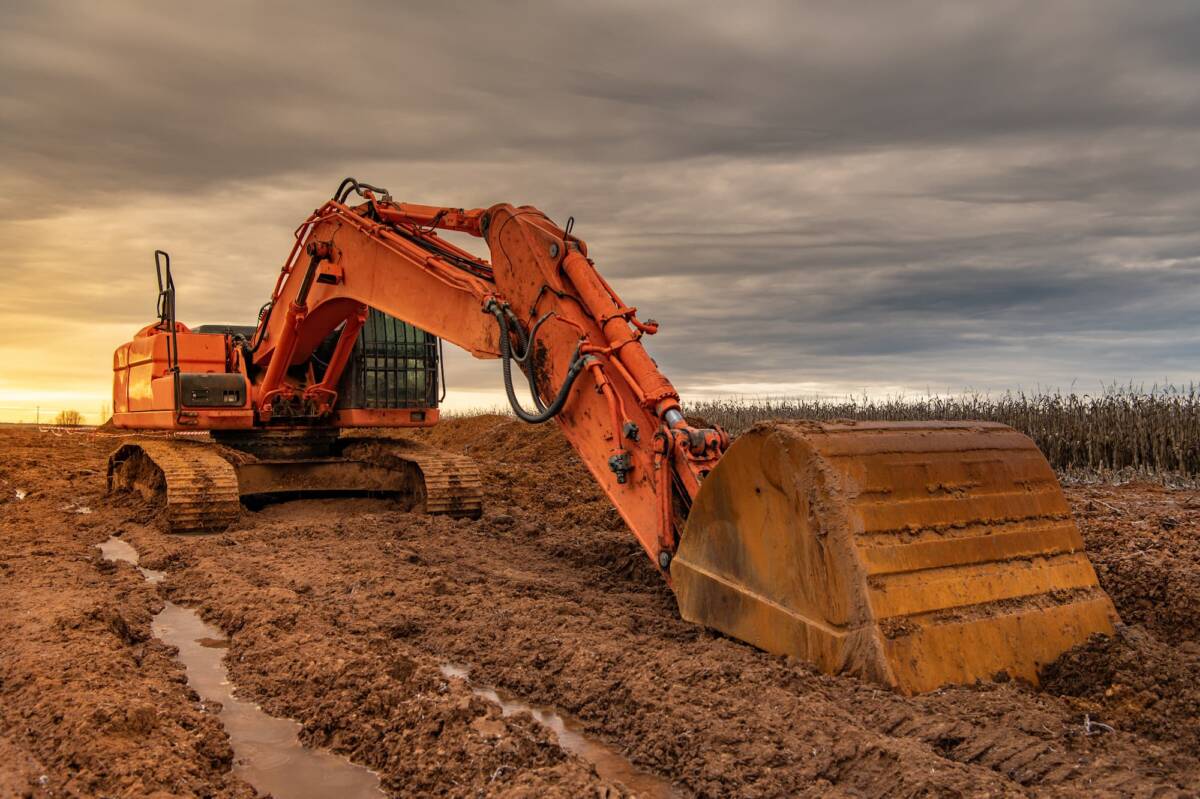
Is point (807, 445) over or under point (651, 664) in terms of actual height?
over

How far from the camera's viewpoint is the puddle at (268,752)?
11.9 feet

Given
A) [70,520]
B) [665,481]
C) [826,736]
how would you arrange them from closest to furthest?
[826,736] < [665,481] < [70,520]

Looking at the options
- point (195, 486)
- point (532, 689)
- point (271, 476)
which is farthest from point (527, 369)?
point (271, 476)

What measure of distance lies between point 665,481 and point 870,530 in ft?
4.23

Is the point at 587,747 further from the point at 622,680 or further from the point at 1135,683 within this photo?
the point at 1135,683

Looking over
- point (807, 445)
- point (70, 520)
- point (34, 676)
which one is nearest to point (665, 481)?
point (807, 445)

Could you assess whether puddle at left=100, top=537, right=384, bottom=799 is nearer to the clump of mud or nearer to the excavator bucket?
the excavator bucket

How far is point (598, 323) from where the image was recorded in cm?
575

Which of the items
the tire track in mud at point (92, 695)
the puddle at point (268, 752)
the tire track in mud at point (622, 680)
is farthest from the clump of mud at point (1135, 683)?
the tire track in mud at point (92, 695)

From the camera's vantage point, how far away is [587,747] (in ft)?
12.5

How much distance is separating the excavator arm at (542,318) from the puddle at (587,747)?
1.20 meters

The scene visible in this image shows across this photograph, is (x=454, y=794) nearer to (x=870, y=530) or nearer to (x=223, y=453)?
(x=870, y=530)

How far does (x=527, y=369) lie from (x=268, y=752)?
295cm

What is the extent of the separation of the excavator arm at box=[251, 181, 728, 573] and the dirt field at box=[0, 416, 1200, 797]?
826mm
